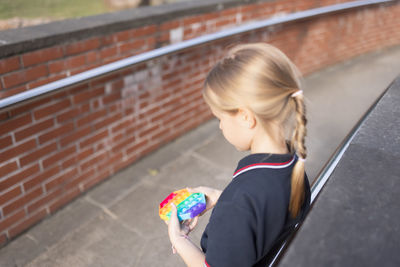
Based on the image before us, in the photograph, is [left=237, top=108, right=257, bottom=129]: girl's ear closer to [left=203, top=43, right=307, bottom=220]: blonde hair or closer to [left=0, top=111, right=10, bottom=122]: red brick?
[left=203, top=43, right=307, bottom=220]: blonde hair

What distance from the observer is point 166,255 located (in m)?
2.37

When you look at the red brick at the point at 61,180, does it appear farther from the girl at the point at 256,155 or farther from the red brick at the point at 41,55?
the girl at the point at 256,155

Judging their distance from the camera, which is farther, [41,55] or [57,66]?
[57,66]

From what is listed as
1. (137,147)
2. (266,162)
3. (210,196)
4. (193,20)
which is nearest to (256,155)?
(266,162)

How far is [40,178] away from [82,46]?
907mm

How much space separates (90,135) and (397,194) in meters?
2.17

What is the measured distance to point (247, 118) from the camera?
1.27 metres

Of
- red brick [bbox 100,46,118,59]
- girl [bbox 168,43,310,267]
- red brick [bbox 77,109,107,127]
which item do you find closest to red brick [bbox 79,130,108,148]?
red brick [bbox 77,109,107,127]

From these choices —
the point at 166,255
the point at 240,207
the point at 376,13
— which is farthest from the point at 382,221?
the point at 376,13

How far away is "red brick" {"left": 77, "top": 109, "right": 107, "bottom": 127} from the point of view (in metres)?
2.71

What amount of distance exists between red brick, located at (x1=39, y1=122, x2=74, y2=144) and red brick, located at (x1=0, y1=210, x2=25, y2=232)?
47cm

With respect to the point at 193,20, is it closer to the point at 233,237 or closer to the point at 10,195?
the point at 10,195

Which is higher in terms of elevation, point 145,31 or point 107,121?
point 145,31

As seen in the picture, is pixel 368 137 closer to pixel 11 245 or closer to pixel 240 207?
pixel 240 207
